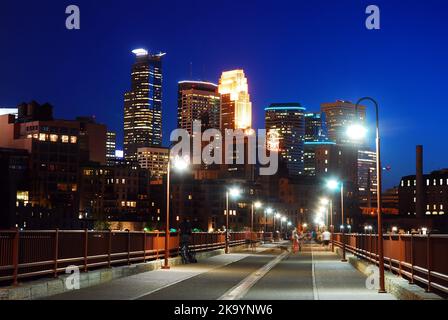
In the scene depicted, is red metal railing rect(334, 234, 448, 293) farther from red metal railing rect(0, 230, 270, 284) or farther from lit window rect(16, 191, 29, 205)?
lit window rect(16, 191, 29, 205)

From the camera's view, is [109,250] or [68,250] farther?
[109,250]

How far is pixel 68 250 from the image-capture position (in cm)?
2289

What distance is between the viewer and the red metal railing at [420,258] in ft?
54.2

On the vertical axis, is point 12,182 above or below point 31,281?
above

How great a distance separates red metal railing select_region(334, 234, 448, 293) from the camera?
54.2 ft

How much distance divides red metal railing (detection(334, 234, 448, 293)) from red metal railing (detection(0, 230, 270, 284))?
10.0 m

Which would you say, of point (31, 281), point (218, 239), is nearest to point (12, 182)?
point (218, 239)

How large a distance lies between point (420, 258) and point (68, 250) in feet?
34.8

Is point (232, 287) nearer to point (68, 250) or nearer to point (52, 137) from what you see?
point (68, 250)

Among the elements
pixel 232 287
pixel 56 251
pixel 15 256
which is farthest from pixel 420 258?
pixel 15 256

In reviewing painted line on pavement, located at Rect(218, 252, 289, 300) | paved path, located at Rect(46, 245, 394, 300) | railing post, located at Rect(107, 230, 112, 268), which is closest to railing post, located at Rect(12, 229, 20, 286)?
paved path, located at Rect(46, 245, 394, 300)
